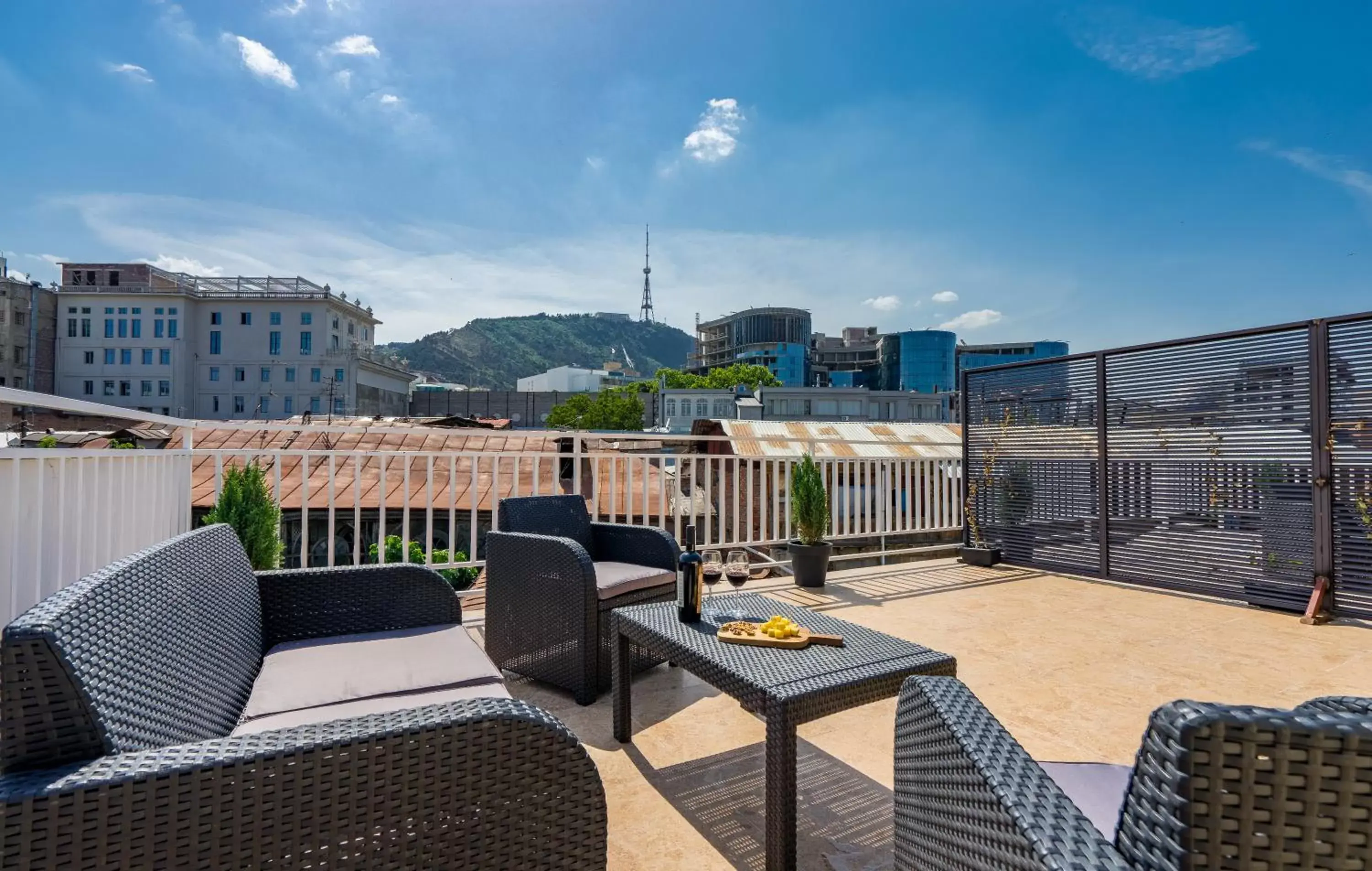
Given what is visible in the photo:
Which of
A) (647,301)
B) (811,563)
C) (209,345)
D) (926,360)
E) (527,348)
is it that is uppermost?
(647,301)

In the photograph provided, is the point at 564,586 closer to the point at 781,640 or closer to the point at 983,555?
the point at 781,640

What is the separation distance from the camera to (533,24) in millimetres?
7383

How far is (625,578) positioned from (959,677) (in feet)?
5.02

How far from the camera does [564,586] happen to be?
8.08 feet

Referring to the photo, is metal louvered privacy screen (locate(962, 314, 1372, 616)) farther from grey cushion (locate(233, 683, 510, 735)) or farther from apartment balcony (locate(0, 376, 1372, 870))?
grey cushion (locate(233, 683, 510, 735))

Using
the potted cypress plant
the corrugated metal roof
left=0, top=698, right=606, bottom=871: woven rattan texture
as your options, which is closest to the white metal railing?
left=0, top=698, right=606, bottom=871: woven rattan texture

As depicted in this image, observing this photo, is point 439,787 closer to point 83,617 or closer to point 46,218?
point 83,617

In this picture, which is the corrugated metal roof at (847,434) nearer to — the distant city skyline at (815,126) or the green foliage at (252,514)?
the distant city skyline at (815,126)

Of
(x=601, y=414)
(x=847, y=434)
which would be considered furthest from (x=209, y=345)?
(x=847, y=434)

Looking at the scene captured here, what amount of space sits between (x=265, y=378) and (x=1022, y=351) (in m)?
78.9

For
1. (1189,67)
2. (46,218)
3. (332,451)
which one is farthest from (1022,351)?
(46,218)

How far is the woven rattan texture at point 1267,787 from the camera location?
1.69ft

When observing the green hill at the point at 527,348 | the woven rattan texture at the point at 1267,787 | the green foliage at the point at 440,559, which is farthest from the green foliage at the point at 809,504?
the green hill at the point at 527,348

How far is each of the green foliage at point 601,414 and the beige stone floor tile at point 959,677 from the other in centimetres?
4329
